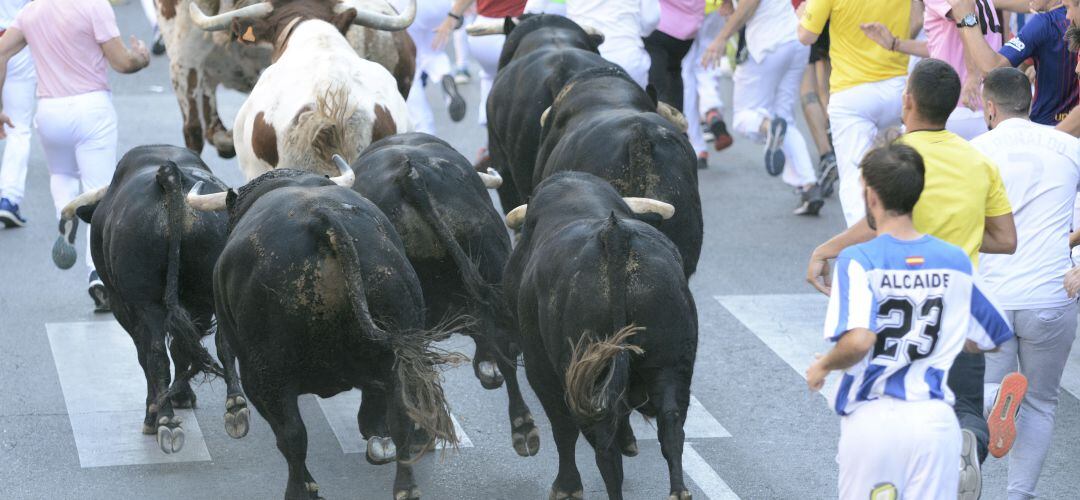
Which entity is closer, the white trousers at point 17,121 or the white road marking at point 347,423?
the white road marking at point 347,423

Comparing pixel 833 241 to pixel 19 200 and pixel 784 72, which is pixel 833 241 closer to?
pixel 784 72

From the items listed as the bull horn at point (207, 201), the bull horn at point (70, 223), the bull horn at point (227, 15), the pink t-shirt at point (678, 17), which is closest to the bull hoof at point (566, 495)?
the bull horn at point (207, 201)

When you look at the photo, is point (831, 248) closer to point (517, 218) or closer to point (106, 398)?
point (517, 218)

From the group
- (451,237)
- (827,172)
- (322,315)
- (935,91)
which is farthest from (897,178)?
(827,172)

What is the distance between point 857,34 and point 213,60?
4385 mm

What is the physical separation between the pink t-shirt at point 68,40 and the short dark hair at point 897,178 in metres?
6.22

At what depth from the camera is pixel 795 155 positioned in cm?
1138

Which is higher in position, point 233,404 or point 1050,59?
point 1050,59

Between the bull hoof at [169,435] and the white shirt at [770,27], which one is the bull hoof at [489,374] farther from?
the white shirt at [770,27]

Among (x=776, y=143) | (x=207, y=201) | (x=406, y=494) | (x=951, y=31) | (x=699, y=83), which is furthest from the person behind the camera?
(x=699, y=83)

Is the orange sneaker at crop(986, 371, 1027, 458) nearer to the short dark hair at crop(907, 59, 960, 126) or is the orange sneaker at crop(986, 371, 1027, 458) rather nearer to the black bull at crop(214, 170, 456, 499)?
the short dark hair at crop(907, 59, 960, 126)

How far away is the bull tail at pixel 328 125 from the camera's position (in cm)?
729

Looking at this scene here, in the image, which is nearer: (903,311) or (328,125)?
(903,311)

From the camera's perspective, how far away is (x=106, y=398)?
770 cm
